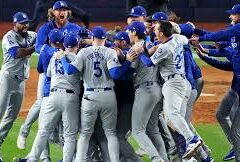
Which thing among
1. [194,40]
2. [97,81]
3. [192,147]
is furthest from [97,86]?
[194,40]

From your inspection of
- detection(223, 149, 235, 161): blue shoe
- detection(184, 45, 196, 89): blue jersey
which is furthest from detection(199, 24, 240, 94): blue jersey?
detection(223, 149, 235, 161): blue shoe

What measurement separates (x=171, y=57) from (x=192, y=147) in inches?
43.2

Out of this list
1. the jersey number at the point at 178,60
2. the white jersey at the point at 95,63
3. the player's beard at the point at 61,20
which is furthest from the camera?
the player's beard at the point at 61,20

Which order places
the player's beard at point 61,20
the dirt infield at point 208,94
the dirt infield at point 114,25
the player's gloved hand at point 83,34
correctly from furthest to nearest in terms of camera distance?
the dirt infield at point 114,25
the dirt infield at point 208,94
the player's beard at point 61,20
the player's gloved hand at point 83,34

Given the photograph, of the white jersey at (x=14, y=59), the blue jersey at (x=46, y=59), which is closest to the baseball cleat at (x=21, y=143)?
the white jersey at (x=14, y=59)

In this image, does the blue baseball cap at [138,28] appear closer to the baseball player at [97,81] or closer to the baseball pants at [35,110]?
the baseball player at [97,81]

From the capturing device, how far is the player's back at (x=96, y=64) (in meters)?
8.21

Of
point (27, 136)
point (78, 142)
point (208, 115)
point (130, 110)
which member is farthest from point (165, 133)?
point (208, 115)

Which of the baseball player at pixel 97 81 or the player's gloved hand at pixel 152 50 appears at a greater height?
the player's gloved hand at pixel 152 50

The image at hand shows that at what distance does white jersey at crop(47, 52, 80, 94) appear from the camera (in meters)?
8.33

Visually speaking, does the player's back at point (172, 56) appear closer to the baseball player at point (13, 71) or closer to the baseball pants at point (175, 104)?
the baseball pants at point (175, 104)

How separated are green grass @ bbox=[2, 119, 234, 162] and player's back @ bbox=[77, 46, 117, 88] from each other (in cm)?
173

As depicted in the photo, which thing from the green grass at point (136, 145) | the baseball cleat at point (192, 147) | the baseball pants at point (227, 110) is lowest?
the green grass at point (136, 145)

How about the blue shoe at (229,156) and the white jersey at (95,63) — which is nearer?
the white jersey at (95,63)
